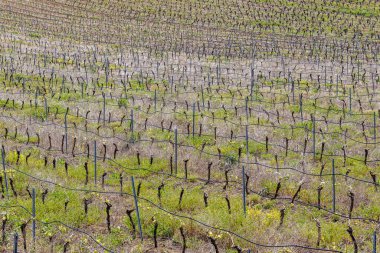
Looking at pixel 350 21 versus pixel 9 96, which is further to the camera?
pixel 350 21

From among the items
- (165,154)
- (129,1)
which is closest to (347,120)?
(165,154)

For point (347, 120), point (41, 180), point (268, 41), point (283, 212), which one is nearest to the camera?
point (283, 212)

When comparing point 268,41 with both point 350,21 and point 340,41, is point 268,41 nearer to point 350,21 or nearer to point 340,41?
point 340,41

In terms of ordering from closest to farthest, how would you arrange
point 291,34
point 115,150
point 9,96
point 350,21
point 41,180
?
point 41,180 → point 115,150 → point 9,96 → point 291,34 → point 350,21

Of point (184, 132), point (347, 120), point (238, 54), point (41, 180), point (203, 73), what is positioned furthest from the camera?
point (238, 54)

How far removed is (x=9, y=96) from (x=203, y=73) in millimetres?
7263

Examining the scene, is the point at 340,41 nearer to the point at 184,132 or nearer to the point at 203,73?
the point at 203,73

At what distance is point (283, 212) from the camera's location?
6668 millimetres

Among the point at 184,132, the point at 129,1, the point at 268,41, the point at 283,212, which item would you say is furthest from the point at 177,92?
the point at 129,1

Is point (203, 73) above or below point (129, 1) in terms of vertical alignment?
below

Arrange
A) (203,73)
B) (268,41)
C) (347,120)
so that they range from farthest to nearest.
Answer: (268,41) → (203,73) → (347,120)

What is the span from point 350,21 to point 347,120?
26591 millimetres

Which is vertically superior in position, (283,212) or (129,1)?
(129,1)

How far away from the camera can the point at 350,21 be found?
35.8 metres
